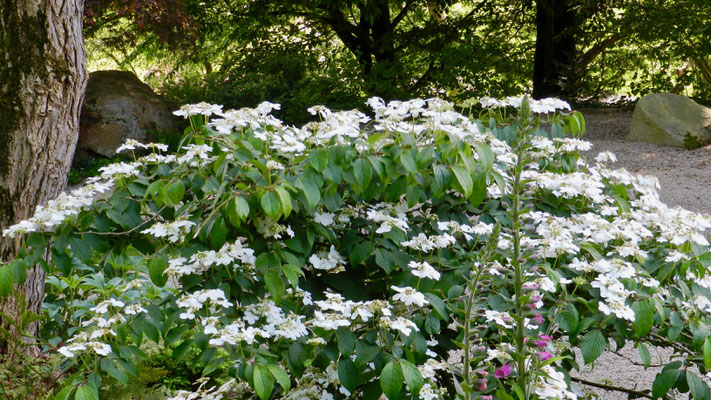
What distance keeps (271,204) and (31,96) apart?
173 cm

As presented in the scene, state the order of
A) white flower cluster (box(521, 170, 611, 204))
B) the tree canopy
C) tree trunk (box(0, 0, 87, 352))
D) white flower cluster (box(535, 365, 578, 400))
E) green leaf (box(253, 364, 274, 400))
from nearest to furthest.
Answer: white flower cluster (box(535, 365, 578, 400)) → green leaf (box(253, 364, 274, 400)) → white flower cluster (box(521, 170, 611, 204)) → tree trunk (box(0, 0, 87, 352)) → the tree canopy

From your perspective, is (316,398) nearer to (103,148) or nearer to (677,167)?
(677,167)

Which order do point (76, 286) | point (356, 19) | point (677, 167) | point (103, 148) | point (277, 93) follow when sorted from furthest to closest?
point (356, 19), point (277, 93), point (103, 148), point (677, 167), point (76, 286)

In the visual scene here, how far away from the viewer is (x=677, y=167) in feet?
21.8

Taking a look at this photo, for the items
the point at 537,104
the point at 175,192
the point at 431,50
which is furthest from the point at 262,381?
the point at 431,50

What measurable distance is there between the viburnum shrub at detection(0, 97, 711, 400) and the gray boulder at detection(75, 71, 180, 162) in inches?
234

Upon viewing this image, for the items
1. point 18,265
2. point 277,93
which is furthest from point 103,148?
point 18,265

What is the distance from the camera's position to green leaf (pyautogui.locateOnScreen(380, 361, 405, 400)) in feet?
5.92

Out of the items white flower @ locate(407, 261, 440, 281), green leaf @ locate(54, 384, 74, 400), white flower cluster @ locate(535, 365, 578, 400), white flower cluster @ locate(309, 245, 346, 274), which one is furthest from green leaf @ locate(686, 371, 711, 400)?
green leaf @ locate(54, 384, 74, 400)

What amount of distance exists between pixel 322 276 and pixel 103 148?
6.33 m

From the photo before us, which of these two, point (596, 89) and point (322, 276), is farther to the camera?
point (596, 89)

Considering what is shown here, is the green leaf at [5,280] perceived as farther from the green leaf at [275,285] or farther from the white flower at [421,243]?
the white flower at [421,243]

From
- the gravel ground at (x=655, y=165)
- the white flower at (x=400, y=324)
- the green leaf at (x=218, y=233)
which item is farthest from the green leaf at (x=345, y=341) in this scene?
the gravel ground at (x=655, y=165)

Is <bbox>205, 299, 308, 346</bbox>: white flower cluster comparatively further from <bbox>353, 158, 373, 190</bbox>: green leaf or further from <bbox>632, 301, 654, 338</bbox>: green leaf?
<bbox>632, 301, 654, 338</bbox>: green leaf
